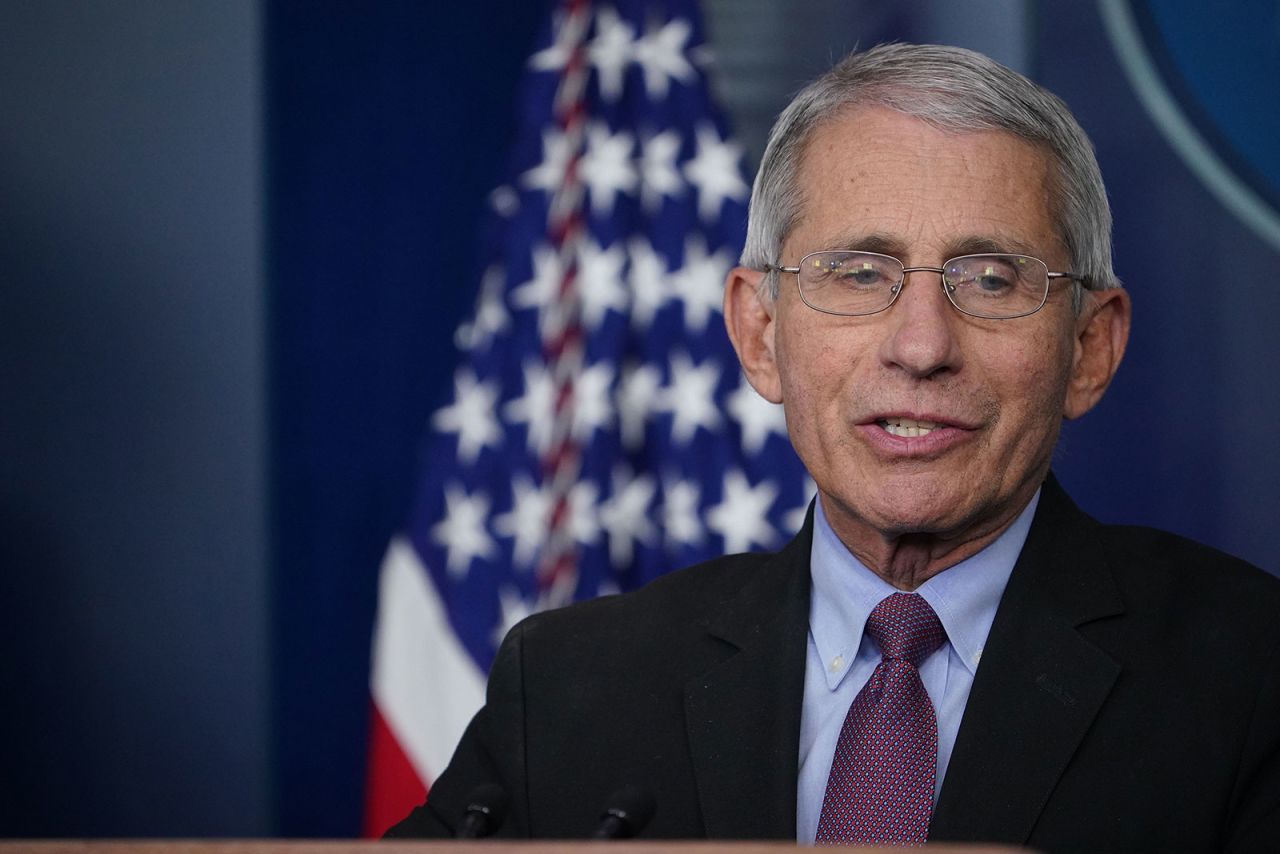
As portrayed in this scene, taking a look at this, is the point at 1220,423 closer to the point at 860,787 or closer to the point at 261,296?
the point at 860,787

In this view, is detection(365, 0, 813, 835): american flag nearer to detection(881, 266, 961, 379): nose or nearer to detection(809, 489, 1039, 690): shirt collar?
detection(809, 489, 1039, 690): shirt collar

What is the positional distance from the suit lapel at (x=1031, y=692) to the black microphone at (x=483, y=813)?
19.5 inches

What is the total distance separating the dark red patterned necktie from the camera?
1609 mm

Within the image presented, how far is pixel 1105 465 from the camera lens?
2.99 metres

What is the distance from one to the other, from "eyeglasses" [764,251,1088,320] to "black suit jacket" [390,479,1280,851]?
275 mm

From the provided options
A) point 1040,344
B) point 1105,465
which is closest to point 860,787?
point 1040,344

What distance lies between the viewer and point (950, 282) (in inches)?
67.2

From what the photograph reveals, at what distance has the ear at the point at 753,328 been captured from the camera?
1953 millimetres

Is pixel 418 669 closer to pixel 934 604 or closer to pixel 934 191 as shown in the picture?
pixel 934 604

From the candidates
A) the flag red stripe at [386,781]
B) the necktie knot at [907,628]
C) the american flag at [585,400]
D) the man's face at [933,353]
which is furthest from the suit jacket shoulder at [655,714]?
the flag red stripe at [386,781]

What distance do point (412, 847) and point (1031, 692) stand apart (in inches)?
34.3

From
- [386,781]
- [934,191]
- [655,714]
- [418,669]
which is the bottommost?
[386,781]

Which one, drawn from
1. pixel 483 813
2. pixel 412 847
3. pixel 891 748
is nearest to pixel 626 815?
pixel 483 813

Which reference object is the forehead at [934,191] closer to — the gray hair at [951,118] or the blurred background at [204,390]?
the gray hair at [951,118]
